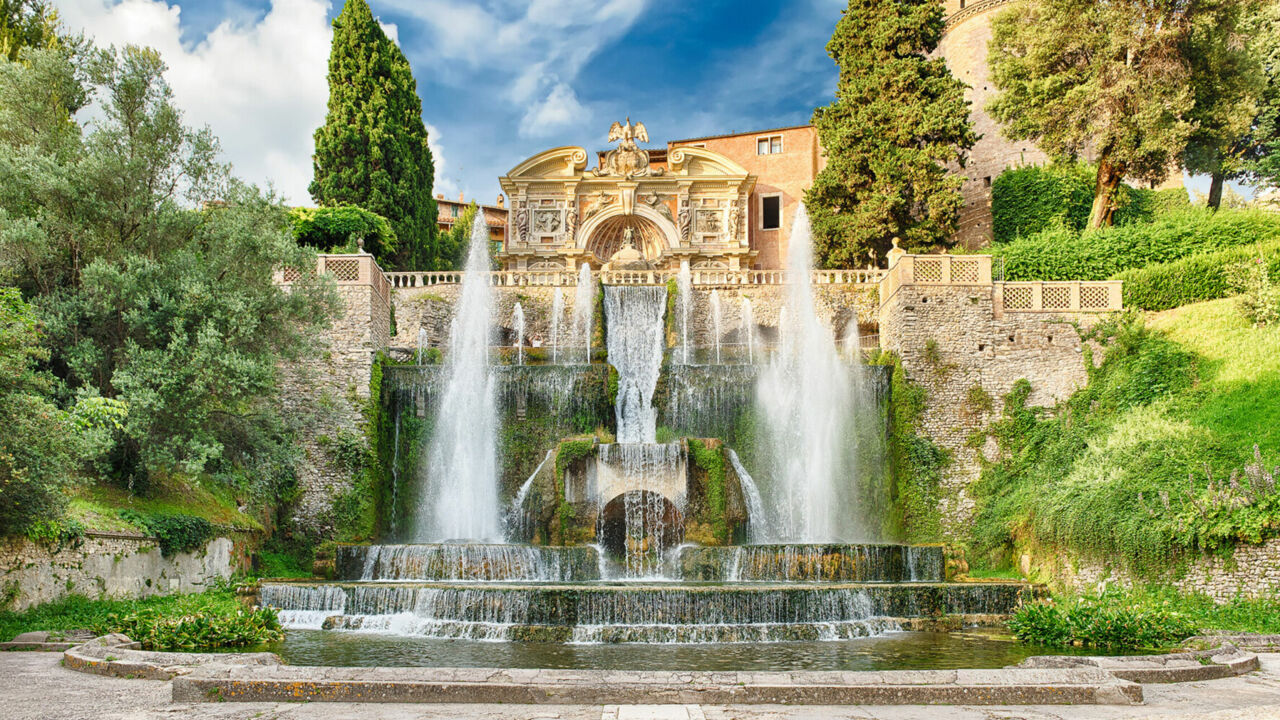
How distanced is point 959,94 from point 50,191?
23488 mm

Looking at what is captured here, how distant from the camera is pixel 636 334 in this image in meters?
23.6

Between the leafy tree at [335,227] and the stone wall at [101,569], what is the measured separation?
13128mm

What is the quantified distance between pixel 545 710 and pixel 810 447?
14.2 m

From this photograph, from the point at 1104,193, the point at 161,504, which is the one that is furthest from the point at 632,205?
the point at 161,504

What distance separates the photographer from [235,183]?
15805mm

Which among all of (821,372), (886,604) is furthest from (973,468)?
(886,604)

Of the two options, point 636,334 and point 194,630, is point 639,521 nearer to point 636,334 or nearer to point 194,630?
point 636,334

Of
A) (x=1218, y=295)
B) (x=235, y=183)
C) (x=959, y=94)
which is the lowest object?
(x=1218, y=295)

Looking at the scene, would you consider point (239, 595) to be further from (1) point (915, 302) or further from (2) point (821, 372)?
(1) point (915, 302)

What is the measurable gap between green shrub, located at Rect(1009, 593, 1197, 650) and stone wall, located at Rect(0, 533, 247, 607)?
11.9 m

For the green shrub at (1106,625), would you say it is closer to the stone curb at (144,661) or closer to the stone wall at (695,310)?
the stone curb at (144,661)

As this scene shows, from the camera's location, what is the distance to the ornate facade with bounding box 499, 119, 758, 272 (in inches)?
1240

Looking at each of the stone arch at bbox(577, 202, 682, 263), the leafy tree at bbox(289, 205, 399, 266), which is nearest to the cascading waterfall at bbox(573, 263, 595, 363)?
the leafy tree at bbox(289, 205, 399, 266)

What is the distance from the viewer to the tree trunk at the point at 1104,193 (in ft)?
80.0
